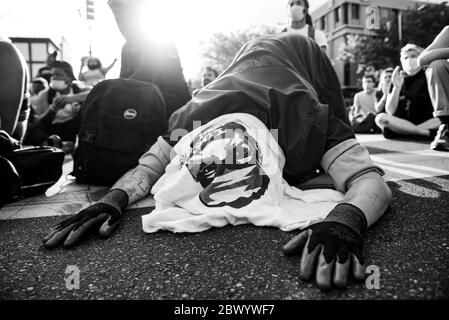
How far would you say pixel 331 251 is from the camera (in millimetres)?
1044

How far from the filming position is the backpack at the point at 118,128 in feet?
8.14

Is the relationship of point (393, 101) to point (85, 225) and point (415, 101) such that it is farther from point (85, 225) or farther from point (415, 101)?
point (85, 225)

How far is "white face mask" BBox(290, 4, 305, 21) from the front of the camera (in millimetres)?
4125

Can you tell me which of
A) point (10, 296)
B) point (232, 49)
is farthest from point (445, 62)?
point (232, 49)

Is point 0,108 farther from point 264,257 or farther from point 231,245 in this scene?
point 264,257

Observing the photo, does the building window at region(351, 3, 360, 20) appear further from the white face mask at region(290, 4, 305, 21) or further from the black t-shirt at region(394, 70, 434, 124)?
the white face mask at region(290, 4, 305, 21)

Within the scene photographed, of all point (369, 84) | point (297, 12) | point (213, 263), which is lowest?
point (213, 263)

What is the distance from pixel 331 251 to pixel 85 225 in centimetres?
104

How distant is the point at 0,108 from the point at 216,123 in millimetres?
1989

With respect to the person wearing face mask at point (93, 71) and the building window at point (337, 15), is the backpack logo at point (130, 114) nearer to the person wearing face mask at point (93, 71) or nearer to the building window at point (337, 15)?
the person wearing face mask at point (93, 71)

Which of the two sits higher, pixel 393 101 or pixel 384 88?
pixel 384 88

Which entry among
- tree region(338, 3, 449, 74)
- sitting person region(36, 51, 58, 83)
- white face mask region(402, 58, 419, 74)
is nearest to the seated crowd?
white face mask region(402, 58, 419, 74)

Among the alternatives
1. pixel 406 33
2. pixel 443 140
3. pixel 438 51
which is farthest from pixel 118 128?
pixel 406 33

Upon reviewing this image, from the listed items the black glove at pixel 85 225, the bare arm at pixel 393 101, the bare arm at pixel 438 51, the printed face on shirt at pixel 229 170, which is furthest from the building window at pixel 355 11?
the black glove at pixel 85 225
